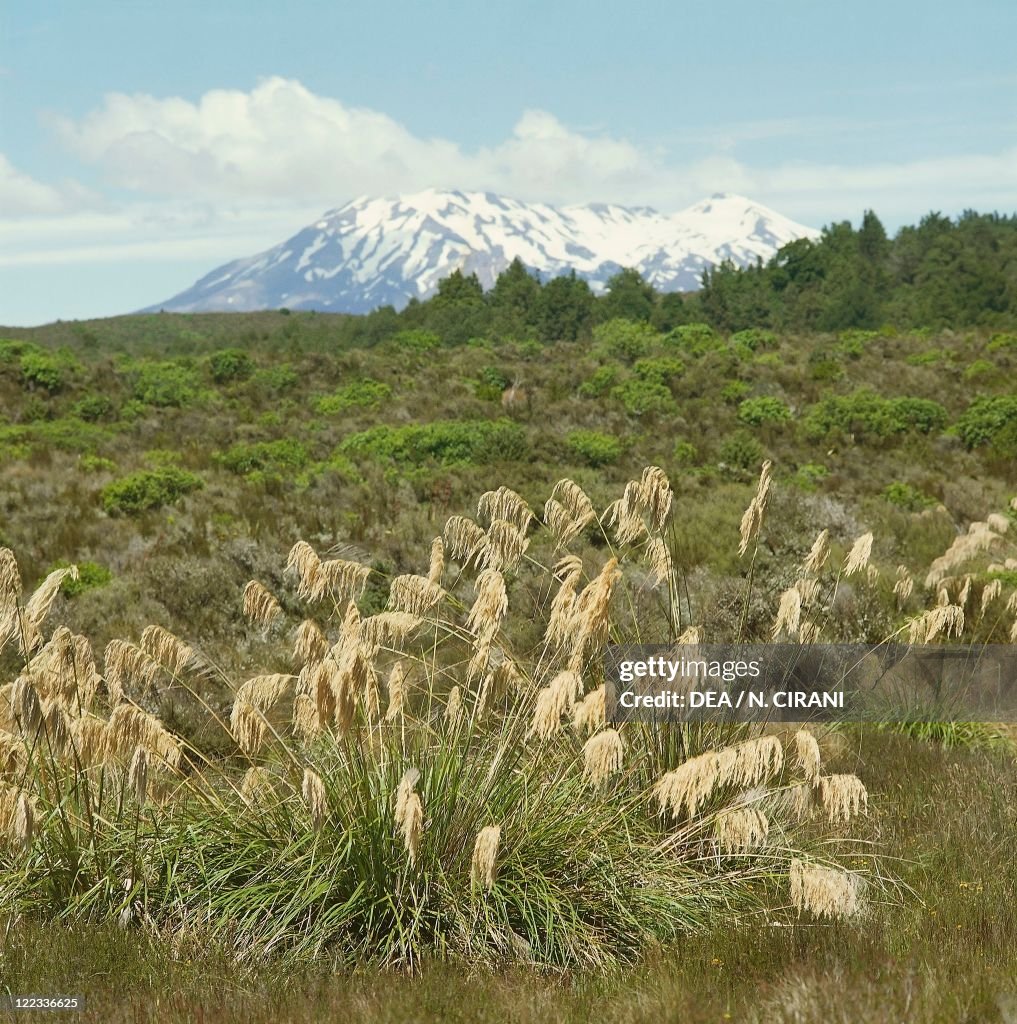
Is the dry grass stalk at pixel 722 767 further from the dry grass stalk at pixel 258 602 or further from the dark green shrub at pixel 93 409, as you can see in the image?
the dark green shrub at pixel 93 409

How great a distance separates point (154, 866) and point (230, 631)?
593cm

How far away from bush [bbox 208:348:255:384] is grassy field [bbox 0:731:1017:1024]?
27.5 meters

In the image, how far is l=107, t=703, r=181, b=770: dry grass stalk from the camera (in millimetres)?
3961

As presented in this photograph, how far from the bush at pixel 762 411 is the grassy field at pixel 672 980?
20816 mm

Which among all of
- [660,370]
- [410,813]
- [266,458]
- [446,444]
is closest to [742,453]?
[446,444]

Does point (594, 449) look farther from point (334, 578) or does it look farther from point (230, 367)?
point (334, 578)

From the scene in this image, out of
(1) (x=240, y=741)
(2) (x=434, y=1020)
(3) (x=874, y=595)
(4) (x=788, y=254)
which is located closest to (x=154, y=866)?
(1) (x=240, y=741)

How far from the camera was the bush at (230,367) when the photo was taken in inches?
1199

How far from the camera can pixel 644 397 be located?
26109mm

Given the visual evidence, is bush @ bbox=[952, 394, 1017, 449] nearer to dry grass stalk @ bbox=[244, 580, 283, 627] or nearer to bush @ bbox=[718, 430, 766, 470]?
bush @ bbox=[718, 430, 766, 470]

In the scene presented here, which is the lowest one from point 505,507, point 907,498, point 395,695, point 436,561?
point 907,498

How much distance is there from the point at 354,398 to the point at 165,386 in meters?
4.61

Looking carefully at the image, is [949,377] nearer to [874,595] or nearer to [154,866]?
[874,595]

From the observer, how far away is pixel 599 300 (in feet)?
165
